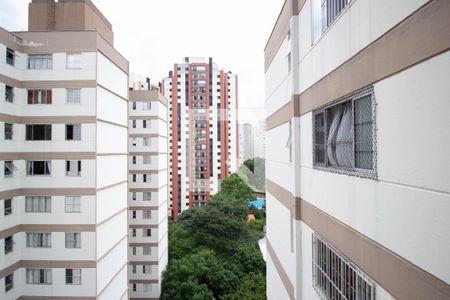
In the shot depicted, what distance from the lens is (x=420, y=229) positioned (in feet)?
7.98

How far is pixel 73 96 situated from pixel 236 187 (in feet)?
94.7

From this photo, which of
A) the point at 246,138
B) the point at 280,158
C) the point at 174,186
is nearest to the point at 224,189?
the point at 174,186

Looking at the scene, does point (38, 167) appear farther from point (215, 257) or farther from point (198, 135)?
point (198, 135)

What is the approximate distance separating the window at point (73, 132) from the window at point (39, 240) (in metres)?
3.81

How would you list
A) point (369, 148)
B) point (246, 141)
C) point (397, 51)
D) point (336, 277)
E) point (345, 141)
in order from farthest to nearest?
point (246, 141), point (336, 277), point (345, 141), point (369, 148), point (397, 51)

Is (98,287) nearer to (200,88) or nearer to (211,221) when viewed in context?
(211,221)

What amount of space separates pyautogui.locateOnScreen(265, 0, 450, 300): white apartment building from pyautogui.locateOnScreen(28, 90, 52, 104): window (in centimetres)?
986

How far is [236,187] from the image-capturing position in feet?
129

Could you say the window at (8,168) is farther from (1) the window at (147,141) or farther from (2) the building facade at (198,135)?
(2) the building facade at (198,135)

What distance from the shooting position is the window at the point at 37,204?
1223 centimetres

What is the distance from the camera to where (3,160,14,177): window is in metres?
11.5

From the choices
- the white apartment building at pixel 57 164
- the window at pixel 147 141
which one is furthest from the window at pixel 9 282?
the window at pixel 147 141

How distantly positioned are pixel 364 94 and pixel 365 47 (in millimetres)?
503

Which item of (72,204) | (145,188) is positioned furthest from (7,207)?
(145,188)
